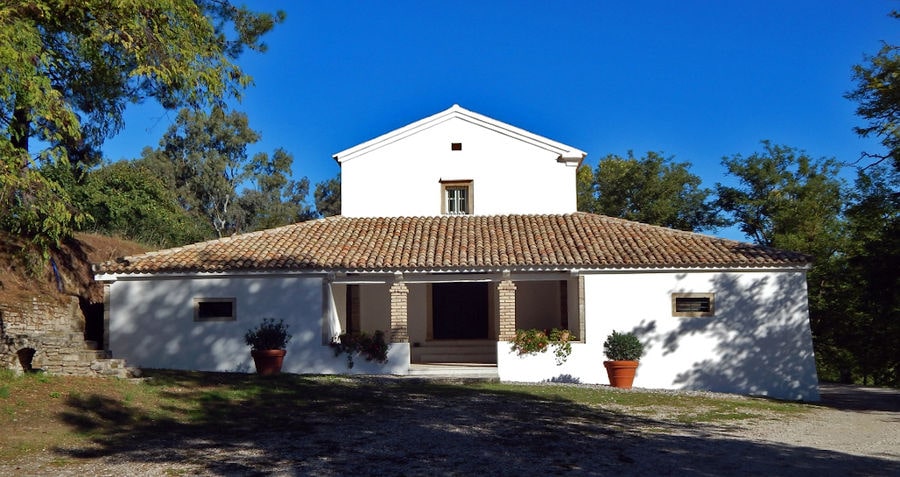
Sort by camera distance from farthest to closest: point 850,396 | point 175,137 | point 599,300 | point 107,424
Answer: point 175,137 < point 850,396 < point 599,300 < point 107,424

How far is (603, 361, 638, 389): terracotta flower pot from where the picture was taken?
17.3 metres

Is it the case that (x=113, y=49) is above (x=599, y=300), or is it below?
above

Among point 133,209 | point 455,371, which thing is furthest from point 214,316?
point 133,209

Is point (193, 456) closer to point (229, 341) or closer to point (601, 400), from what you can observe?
point (601, 400)

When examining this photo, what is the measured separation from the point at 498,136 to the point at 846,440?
1345 cm

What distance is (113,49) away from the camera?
12477 millimetres

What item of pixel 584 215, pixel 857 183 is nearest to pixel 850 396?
pixel 857 183

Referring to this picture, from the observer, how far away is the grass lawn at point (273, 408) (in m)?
10.3

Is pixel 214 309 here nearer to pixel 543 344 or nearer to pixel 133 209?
pixel 543 344

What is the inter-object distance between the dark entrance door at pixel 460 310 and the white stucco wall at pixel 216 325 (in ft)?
10.7

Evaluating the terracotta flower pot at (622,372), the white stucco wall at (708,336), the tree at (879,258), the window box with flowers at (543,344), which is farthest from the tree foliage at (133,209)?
the tree at (879,258)

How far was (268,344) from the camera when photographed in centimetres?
1786

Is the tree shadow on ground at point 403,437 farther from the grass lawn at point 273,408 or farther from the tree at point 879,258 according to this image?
the tree at point 879,258

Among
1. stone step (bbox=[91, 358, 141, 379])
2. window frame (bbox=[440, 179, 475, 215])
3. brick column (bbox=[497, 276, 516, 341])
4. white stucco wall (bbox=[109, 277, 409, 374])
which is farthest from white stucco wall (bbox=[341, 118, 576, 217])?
stone step (bbox=[91, 358, 141, 379])
